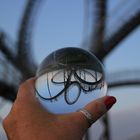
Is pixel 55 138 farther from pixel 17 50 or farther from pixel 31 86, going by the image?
pixel 17 50

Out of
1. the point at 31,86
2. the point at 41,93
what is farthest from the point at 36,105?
the point at 31,86

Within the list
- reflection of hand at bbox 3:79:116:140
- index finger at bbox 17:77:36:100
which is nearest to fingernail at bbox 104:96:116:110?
reflection of hand at bbox 3:79:116:140

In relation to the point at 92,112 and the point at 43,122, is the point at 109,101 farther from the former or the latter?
the point at 43,122

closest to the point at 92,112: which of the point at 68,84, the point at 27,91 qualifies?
the point at 68,84

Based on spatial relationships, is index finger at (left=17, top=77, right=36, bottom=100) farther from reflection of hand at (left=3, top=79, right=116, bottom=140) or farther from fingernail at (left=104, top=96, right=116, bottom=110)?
fingernail at (left=104, top=96, right=116, bottom=110)

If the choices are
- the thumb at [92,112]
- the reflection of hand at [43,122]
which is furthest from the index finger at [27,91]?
the thumb at [92,112]

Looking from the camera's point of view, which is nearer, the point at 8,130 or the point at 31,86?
the point at 8,130

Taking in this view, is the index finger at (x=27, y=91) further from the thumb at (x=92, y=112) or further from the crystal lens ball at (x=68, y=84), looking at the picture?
the thumb at (x=92, y=112)
